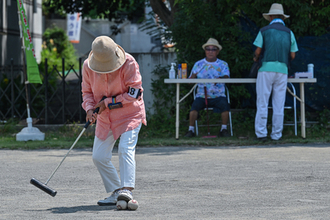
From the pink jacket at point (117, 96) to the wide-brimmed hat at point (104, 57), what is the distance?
119mm

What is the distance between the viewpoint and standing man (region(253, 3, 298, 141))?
29.0 ft

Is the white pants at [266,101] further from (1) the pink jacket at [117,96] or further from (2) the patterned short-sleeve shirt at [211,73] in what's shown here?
(1) the pink jacket at [117,96]

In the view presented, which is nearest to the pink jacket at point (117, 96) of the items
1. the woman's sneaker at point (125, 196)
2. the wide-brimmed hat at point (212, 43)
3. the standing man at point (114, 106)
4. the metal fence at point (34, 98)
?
the standing man at point (114, 106)

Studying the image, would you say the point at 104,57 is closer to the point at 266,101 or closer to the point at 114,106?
the point at 114,106

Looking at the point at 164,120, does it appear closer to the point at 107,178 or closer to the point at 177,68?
the point at 177,68

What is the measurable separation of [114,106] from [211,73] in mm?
5209

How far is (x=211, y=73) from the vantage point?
971 centimetres

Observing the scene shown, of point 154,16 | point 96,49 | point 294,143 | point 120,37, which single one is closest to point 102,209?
point 96,49

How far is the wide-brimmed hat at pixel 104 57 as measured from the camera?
14.8ft

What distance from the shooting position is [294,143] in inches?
346

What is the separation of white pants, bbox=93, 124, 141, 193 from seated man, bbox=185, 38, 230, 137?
488 cm

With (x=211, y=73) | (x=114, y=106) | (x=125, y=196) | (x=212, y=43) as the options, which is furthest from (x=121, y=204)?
(x=212, y=43)

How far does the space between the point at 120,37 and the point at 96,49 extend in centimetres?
3261

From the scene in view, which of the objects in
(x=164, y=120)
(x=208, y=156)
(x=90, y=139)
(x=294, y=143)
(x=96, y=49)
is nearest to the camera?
(x=96, y=49)
